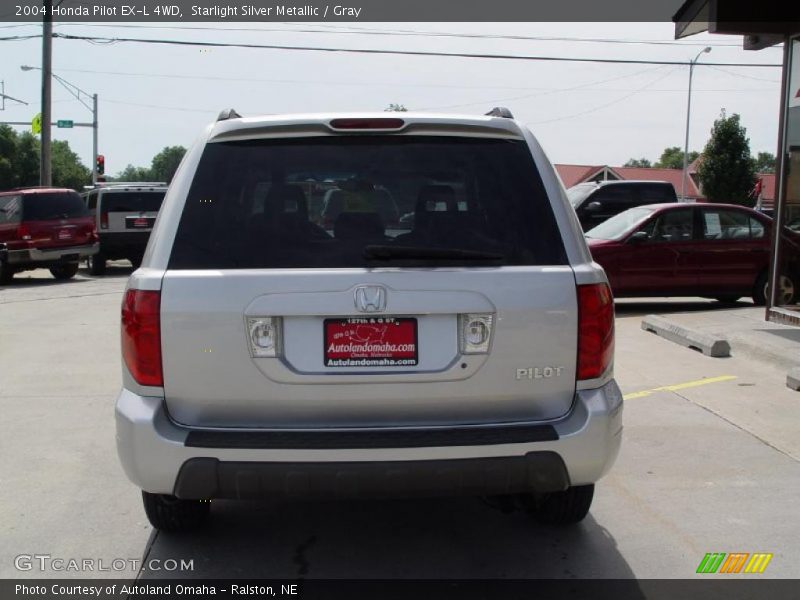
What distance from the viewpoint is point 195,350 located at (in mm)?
3246

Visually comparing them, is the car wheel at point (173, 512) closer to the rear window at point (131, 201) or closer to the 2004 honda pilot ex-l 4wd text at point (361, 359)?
the 2004 honda pilot ex-l 4wd text at point (361, 359)

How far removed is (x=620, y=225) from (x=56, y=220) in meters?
11.9

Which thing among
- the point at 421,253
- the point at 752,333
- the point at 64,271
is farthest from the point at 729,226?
the point at 64,271

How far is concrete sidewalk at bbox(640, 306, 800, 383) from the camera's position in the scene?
27.2 feet

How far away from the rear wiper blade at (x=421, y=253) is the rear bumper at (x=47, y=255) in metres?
16.2

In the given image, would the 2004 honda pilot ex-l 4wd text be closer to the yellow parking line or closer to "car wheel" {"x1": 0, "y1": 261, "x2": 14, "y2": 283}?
the yellow parking line

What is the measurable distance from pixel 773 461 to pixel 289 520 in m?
3.08

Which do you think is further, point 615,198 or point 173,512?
point 615,198

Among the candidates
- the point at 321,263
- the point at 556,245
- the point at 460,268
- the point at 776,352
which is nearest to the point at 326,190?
the point at 321,263

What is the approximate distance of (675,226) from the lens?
12.7 m

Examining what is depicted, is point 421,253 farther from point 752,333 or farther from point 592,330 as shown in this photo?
point 752,333

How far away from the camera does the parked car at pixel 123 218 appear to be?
19984 mm

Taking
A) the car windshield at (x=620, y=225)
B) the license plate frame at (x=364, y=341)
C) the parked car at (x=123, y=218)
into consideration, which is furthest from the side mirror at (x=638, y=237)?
the parked car at (x=123, y=218)

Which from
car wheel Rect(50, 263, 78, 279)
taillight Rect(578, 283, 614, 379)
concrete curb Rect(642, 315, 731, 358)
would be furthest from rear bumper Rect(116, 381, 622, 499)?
car wheel Rect(50, 263, 78, 279)
